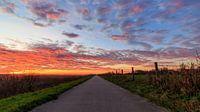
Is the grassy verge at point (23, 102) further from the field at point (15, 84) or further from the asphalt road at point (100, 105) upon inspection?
the field at point (15, 84)

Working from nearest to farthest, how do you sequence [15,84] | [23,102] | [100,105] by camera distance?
[100,105] < [23,102] < [15,84]

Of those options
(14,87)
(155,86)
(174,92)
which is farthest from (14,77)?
(174,92)

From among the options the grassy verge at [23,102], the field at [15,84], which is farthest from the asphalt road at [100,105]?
the field at [15,84]

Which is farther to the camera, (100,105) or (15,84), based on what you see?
(15,84)

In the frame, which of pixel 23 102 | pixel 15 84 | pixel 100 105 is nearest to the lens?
pixel 100 105

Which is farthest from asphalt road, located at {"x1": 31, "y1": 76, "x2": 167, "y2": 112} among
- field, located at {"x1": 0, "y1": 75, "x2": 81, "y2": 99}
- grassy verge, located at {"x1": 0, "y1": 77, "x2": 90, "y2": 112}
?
field, located at {"x1": 0, "y1": 75, "x2": 81, "y2": 99}

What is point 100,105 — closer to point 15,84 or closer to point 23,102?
point 23,102

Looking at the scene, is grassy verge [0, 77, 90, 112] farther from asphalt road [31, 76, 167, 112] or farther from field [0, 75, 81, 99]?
field [0, 75, 81, 99]

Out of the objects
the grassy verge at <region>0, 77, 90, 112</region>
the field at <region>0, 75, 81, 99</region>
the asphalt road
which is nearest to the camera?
the asphalt road

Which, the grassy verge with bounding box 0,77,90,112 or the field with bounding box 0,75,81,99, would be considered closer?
the grassy verge with bounding box 0,77,90,112

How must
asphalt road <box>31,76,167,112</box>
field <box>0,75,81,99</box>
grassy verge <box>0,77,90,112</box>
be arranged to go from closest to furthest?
1. asphalt road <box>31,76,167,112</box>
2. grassy verge <box>0,77,90,112</box>
3. field <box>0,75,81,99</box>

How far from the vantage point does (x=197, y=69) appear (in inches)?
587

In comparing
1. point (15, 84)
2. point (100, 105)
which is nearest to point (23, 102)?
point (100, 105)

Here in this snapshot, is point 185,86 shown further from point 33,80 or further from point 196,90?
point 33,80
